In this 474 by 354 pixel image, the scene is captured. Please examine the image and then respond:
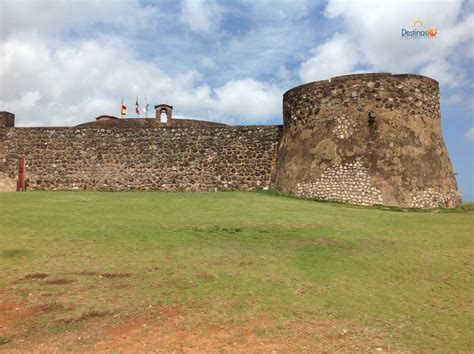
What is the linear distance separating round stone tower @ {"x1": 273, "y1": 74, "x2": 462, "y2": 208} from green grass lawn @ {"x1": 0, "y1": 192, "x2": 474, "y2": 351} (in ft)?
12.1

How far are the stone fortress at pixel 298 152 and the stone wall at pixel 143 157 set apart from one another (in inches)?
1.7

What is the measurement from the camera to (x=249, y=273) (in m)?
6.16

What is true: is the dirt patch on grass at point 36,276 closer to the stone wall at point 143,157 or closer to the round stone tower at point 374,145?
the round stone tower at point 374,145

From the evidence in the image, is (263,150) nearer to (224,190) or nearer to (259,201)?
(224,190)

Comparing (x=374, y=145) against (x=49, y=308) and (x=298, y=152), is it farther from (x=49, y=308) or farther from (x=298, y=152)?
(x=49, y=308)

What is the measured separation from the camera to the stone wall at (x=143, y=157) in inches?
691

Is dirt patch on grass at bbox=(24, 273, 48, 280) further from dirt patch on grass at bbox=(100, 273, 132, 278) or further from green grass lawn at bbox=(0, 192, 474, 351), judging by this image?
dirt patch on grass at bbox=(100, 273, 132, 278)

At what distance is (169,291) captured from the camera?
5.44m

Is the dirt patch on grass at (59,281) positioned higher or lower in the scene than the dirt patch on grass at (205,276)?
lower

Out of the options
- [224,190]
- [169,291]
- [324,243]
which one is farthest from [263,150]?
[169,291]

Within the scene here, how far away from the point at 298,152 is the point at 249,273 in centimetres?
1017

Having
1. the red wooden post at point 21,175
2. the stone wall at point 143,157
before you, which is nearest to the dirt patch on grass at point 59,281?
the stone wall at point 143,157

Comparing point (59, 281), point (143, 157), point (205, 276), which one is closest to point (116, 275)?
point (59, 281)

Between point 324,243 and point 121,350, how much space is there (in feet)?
16.0
